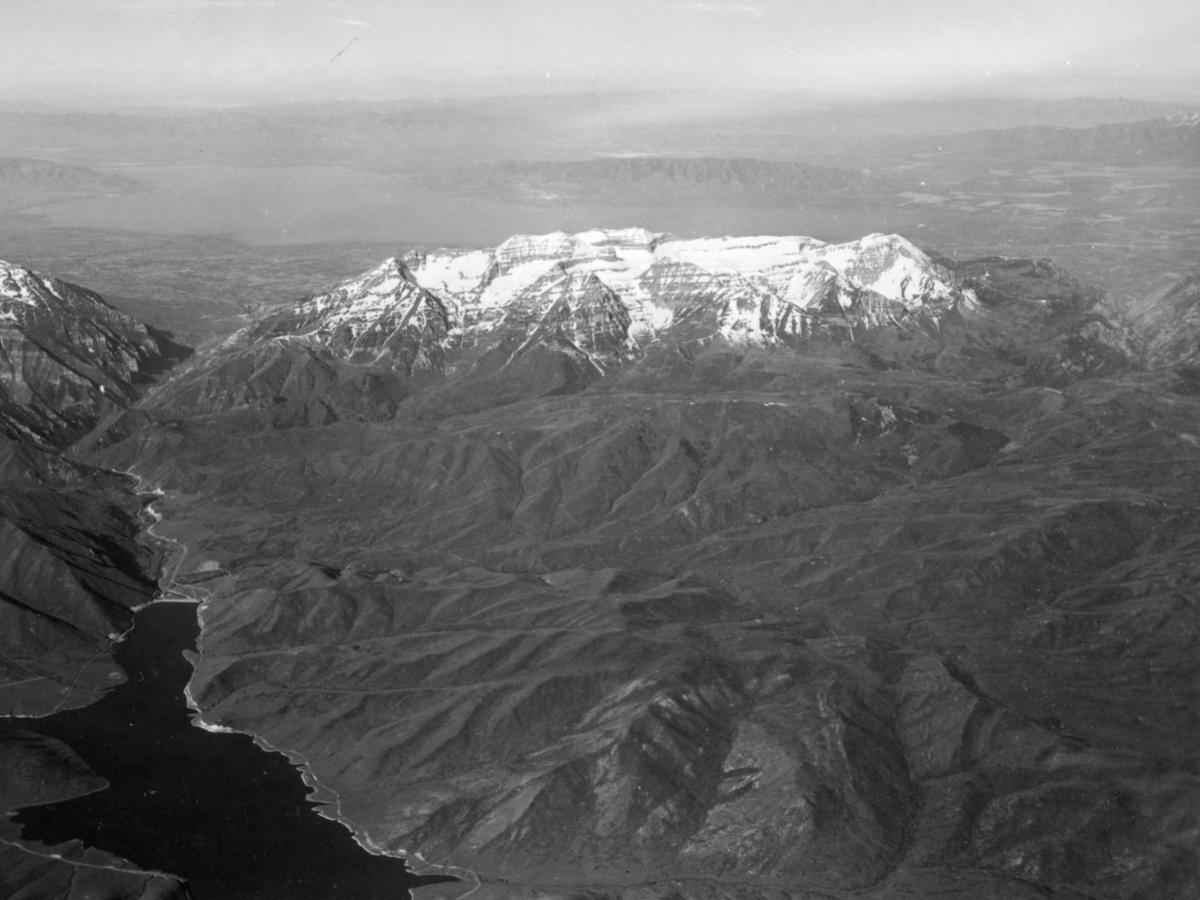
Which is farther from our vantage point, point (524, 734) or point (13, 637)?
point (13, 637)

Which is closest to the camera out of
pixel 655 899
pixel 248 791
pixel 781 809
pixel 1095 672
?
pixel 655 899

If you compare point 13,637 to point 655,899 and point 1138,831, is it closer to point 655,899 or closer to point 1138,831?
point 655,899

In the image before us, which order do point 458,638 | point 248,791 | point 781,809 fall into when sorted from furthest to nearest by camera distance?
point 458,638, point 248,791, point 781,809

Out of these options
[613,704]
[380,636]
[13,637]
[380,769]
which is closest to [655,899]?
[613,704]
